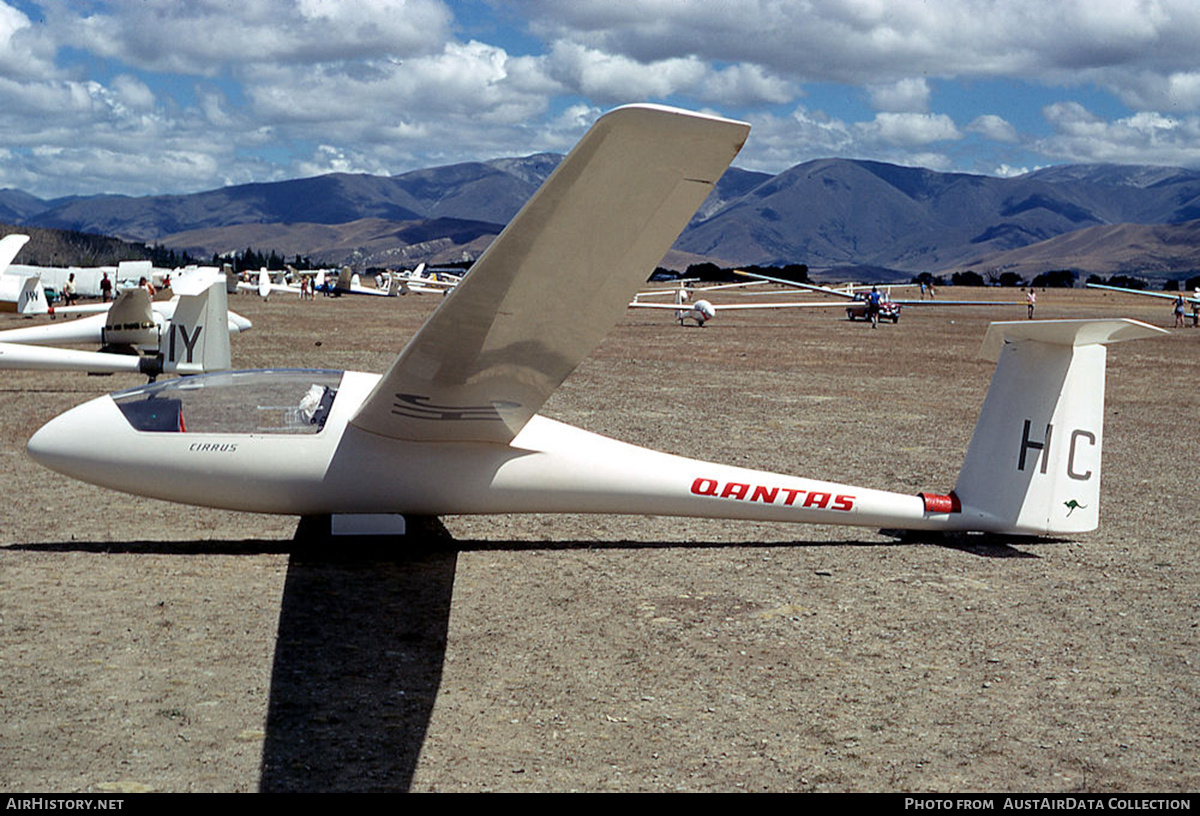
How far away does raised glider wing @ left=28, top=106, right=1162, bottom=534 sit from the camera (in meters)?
7.53

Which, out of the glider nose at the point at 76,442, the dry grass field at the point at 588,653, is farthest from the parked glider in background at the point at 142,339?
the glider nose at the point at 76,442

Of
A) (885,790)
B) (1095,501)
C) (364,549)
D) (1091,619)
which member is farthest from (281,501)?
(1095,501)

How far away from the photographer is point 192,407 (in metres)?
8.30

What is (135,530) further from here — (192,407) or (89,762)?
(89,762)

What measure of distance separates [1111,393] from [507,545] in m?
17.8

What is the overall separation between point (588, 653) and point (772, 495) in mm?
2716

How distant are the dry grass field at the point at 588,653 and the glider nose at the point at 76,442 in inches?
28.3

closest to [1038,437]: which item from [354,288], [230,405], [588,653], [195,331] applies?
[588,653]

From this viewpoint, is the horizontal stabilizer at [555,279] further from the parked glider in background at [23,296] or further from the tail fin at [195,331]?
the parked glider in background at [23,296]

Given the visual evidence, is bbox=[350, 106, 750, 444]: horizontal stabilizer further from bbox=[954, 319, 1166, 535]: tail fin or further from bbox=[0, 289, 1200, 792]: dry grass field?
bbox=[954, 319, 1166, 535]: tail fin

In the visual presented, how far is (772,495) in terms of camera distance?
8656 millimetres

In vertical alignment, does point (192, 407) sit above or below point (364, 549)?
above

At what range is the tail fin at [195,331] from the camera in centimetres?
1580

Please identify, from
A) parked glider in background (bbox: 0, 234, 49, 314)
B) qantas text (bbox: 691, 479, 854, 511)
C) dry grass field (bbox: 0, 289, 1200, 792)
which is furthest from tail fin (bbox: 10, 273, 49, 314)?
qantas text (bbox: 691, 479, 854, 511)
